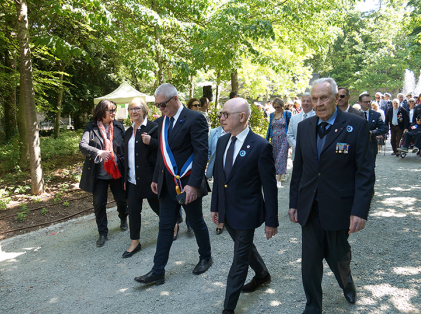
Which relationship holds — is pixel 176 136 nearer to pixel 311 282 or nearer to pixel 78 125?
pixel 311 282

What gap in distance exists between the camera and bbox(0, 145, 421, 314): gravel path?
3279 mm

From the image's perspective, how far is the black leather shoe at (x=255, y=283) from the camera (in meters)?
3.46

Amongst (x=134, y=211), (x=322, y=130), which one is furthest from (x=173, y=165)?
(x=322, y=130)

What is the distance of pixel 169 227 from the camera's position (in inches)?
148

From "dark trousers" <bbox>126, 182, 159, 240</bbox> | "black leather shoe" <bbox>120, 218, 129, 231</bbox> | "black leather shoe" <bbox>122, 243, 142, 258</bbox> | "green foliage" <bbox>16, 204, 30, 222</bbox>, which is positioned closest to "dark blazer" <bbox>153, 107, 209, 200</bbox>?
"dark trousers" <bbox>126, 182, 159, 240</bbox>

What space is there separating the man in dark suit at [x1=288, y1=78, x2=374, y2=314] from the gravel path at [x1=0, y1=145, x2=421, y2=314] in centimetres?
60

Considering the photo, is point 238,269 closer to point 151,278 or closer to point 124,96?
point 151,278

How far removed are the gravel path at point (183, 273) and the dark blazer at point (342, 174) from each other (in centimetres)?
106

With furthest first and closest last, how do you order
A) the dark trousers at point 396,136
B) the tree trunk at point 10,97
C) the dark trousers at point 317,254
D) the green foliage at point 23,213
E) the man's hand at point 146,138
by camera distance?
the dark trousers at point 396,136 < the tree trunk at point 10,97 < the green foliage at point 23,213 < the man's hand at point 146,138 < the dark trousers at point 317,254

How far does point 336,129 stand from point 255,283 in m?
1.87

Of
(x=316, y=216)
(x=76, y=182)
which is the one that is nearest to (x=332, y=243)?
(x=316, y=216)

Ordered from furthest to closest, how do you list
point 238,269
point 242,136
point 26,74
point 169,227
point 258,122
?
1. point 258,122
2. point 26,74
3. point 169,227
4. point 242,136
5. point 238,269

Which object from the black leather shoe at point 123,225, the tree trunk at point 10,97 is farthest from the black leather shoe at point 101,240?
the tree trunk at point 10,97

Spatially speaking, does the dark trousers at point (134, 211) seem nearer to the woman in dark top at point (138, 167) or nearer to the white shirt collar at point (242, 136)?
the woman in dark top at point (138, 167)
